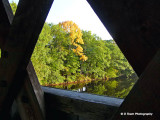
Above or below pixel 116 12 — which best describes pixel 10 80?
below

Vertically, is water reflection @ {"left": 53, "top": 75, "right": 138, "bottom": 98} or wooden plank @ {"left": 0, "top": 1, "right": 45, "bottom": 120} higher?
wooden plank @ {"left": 0, "top": 1, "right": 45, "bottom": 120}

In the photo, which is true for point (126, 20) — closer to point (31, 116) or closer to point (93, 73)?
point (31, 116)

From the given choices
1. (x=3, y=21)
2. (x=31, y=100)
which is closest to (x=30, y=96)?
(x=31, y=100)

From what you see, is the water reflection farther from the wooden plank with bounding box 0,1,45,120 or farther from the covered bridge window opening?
the wooden plank with bounding box 0,1,45,120

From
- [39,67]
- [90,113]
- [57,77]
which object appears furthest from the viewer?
[57,77]

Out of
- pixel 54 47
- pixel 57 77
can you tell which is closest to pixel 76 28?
pixel 54 47

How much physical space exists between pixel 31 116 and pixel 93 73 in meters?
29.0


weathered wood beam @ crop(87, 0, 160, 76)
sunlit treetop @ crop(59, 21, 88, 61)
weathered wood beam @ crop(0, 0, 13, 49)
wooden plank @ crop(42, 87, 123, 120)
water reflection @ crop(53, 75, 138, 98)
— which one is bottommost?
water reflection @ crop(53, 75, 138, 98)

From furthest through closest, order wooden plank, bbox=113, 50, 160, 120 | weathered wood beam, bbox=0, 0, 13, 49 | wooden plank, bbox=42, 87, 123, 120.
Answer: weathered wood beam, bbox=0, 0, 13, 49
wooden plank, bbox=42, 87, 123, 120
wooden plank, bbox=113, 50, 160, 120

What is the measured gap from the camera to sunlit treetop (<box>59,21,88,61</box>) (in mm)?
23920

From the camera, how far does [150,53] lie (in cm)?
42

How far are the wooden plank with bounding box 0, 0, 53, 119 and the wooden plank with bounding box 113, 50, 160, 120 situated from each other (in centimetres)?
62

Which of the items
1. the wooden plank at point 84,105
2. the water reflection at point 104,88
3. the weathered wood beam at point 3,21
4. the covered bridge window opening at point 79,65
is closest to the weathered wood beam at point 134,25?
the wooden plank at point 84,105

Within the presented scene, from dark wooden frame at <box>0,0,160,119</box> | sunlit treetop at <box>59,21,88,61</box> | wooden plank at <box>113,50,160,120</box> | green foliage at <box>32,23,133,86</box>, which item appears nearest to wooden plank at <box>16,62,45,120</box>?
dark wooden frame at <box>0,0,160,119</box>
